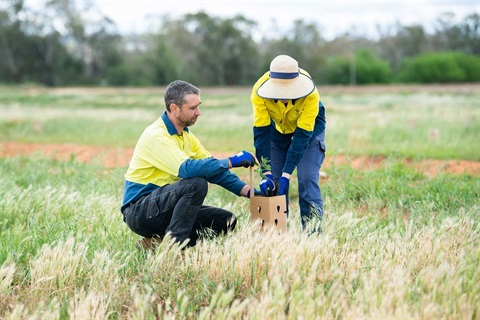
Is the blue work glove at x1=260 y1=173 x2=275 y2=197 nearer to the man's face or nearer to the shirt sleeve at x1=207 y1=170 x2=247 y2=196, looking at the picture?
the shirt sleeve at x1=207 y1=170 x2=247 y2=196

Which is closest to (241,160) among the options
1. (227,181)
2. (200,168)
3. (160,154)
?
(227,181)

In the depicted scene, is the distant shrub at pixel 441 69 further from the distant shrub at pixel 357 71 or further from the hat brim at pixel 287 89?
the hat brim at pixel 287 89

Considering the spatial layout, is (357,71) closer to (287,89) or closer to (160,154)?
(287,89)

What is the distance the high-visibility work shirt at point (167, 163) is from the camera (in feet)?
19.1

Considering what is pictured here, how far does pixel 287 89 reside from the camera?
6.36 m

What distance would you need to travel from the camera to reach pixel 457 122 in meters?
19.4

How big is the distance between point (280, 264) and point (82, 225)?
100 inches

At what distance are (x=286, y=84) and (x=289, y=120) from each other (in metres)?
0.53

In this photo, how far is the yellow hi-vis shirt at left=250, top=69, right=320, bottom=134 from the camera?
21.6ft

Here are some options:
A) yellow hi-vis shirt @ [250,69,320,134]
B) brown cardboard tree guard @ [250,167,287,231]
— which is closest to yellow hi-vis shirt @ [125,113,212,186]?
brown cardboard tree guard @ [250,167,287,231]

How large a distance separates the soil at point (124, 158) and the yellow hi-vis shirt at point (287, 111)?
11.8 ft

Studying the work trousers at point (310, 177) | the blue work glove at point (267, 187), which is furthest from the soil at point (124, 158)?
the blue work glove at point (267, 187)

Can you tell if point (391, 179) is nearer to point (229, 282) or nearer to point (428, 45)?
point (229, 282)

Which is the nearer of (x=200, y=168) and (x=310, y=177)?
(x=200, y=168)
